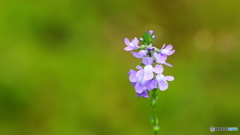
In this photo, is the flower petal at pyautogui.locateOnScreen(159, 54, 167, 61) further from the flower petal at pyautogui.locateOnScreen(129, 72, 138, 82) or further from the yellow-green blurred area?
the yellow-green blurred area

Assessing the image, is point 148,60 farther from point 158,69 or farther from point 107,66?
point 107,66

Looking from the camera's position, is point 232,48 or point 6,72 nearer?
point 6,72

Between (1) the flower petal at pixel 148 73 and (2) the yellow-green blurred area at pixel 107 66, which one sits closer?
(1) the flower petal at pixel 148 73

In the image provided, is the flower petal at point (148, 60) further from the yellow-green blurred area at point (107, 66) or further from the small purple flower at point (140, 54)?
the yellow-green blurred area at point (107, 66)

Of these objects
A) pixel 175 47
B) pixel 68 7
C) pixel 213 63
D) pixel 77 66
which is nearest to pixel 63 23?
pixel 68 7

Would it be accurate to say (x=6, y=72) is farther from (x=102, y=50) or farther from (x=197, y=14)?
(x=197, y=14)

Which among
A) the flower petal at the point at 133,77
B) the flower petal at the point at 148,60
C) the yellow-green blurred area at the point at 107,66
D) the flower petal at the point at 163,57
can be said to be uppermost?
the yellow-green blurred area at the point at 107,66

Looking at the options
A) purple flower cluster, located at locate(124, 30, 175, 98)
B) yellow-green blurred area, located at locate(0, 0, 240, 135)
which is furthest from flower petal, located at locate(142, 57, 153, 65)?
yellow-green blurred area, located at locate(0, 0, 240, 135)

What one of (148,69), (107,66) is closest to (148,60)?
(148,69)

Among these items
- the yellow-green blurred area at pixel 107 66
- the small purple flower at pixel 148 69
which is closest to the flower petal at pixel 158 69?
the small purple flower at pixel 148 69
